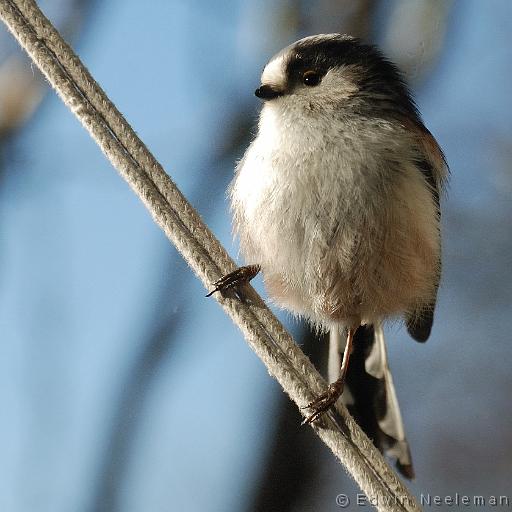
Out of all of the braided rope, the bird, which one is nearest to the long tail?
the bird

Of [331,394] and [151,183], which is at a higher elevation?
[151,183]

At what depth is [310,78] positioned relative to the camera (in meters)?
1.46

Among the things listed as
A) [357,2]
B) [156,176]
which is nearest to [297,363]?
[156,176]

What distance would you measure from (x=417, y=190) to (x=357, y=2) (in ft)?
5.27

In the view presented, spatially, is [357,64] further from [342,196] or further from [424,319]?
[424,319]

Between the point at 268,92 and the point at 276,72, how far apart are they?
5 cm

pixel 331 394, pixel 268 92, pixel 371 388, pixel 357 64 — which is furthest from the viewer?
pixel 371 388

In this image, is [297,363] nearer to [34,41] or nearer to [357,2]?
[34,41]

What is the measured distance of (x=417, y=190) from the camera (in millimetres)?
1436

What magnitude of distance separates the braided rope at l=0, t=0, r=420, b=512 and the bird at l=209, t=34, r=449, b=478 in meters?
0.31

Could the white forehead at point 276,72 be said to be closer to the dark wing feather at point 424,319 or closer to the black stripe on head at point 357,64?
the black stripe on head at point 357,64

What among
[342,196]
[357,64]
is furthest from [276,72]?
[342,196]

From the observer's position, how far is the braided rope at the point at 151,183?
2.85ft

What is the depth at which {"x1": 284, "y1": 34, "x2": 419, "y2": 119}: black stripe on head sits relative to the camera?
4.84ft
